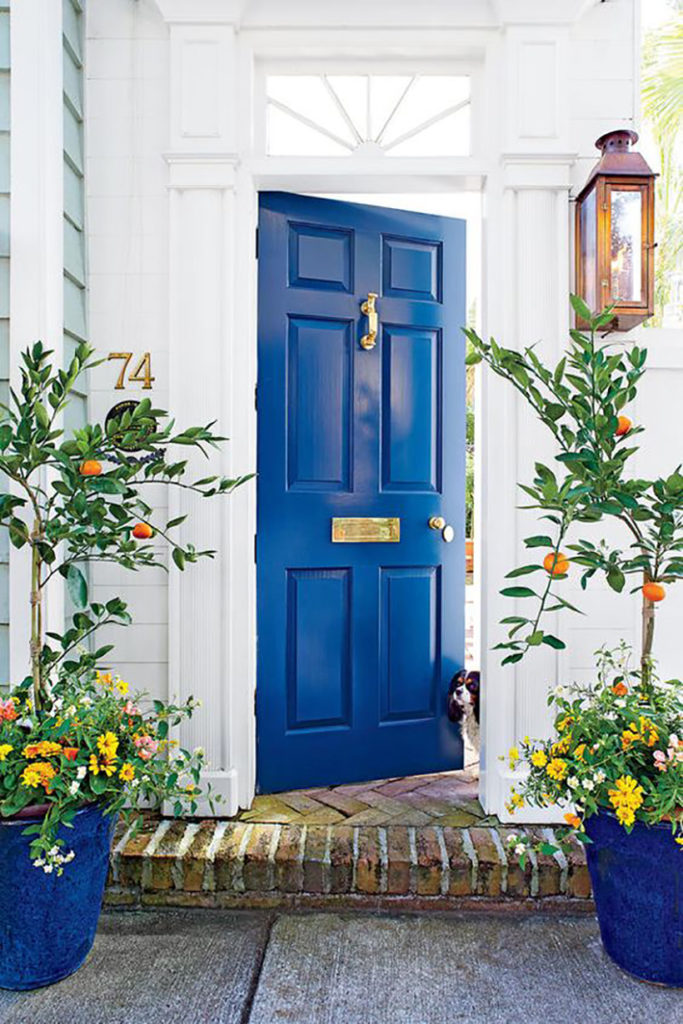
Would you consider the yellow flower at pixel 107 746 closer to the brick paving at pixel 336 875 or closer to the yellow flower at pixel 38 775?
the yellow flower at pixel 38 775

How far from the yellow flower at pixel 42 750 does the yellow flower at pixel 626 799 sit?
3.98ft

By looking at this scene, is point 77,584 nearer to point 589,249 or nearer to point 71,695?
point 71,695

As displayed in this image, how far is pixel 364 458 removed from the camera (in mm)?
2662

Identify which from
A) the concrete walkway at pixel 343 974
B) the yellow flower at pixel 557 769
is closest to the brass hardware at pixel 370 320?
the yellow flower at pixel 557 769

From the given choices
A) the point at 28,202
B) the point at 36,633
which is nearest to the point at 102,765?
the point at 36,633

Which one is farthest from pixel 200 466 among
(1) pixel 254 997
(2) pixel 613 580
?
(1) pixel 254 997

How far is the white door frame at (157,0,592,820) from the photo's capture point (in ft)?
7.70

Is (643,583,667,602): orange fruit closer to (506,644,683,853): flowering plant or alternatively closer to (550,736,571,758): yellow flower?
(506,644,683,853): flowering plant

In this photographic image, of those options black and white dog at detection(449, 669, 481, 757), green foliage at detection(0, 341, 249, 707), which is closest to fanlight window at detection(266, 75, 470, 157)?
green foliage at detection(0, 341, 249, 707)

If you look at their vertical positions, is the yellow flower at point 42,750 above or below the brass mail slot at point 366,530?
below

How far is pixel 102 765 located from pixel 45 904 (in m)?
0.32

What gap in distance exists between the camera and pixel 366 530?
2668 millimetres

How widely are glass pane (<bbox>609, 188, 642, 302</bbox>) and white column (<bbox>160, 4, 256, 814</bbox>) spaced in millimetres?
1077

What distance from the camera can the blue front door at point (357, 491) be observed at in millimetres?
2578
